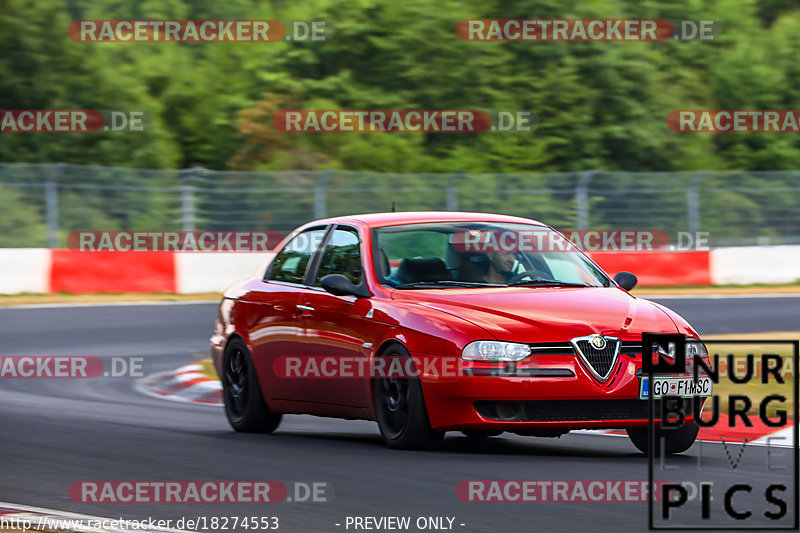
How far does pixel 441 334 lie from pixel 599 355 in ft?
2.87

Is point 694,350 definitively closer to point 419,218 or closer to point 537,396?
point 537,396

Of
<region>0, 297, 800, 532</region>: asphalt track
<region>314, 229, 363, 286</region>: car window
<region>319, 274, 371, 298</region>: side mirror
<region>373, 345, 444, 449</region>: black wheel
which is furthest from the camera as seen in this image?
<region>314, 229, 363, 286</region>: car window

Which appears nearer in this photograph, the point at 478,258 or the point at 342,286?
the point at 342,286

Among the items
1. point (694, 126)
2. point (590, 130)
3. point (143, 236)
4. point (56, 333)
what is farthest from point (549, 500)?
point (694, 126)

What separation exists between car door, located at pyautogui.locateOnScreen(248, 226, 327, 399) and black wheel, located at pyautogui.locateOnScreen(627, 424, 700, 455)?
2256 mm

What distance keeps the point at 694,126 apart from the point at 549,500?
32.2 metres

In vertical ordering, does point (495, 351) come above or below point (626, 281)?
below

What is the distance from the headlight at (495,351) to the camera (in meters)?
8.27

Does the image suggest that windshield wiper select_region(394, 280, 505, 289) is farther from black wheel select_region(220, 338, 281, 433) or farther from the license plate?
black wheel select_region(220, 338, 281, 433)

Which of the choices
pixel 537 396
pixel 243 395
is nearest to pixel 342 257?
pixel 243 395

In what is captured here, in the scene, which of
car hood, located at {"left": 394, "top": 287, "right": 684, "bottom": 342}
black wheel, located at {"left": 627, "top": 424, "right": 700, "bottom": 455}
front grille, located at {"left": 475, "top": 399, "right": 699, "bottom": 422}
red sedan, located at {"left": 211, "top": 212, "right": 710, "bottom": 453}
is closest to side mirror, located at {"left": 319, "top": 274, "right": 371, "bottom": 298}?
red sedan, located at {"left": 211, "top": 212, "right": 710, "bottom": 453}

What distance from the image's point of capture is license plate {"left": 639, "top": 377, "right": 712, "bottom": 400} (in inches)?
325

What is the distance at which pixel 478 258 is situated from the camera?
9469mm

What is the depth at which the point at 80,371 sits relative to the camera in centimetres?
1579
